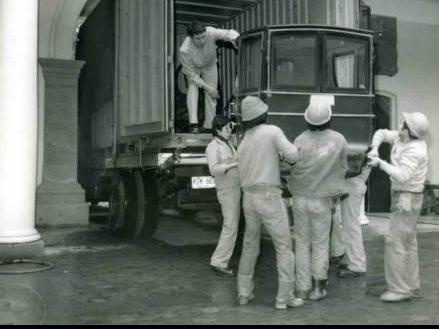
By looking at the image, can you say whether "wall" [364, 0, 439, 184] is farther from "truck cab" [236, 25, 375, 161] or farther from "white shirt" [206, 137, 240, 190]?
"white shirt" [206, 137, 240, 190]

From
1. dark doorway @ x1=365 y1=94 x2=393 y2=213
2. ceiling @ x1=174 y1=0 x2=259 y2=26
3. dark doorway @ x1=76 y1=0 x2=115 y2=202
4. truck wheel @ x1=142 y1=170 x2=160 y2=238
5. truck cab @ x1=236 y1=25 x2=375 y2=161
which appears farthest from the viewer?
dark doorway @ x1=365 y1=94 x2=393 y2=213

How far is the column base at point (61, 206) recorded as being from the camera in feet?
34.7

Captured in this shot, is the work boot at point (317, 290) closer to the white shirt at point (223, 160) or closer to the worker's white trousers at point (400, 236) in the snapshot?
the worker's white trousers at point (400, 236)

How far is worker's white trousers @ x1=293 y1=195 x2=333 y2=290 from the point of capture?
500 centimetres

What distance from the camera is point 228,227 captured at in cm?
633

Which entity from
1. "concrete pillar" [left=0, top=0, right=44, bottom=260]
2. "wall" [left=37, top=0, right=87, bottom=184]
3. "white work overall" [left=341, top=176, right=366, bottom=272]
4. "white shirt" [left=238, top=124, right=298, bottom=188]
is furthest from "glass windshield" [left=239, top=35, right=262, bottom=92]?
"wall" [left=37, top=0, right=87, bottom=184]

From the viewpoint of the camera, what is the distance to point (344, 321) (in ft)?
14.6

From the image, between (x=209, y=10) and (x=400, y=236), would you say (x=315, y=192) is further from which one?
(x=209, y=10)

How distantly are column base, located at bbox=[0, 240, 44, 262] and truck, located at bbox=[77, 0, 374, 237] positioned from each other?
1.76 meters

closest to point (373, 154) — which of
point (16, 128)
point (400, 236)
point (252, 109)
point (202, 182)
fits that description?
point (400, 236)

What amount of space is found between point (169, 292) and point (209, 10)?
243 inches

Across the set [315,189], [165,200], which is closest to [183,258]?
[165,200]

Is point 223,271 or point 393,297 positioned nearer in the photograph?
point 393,297

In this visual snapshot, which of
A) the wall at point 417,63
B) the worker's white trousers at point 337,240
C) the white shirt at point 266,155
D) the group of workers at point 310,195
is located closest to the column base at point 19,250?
the group of workers at point 310,195
